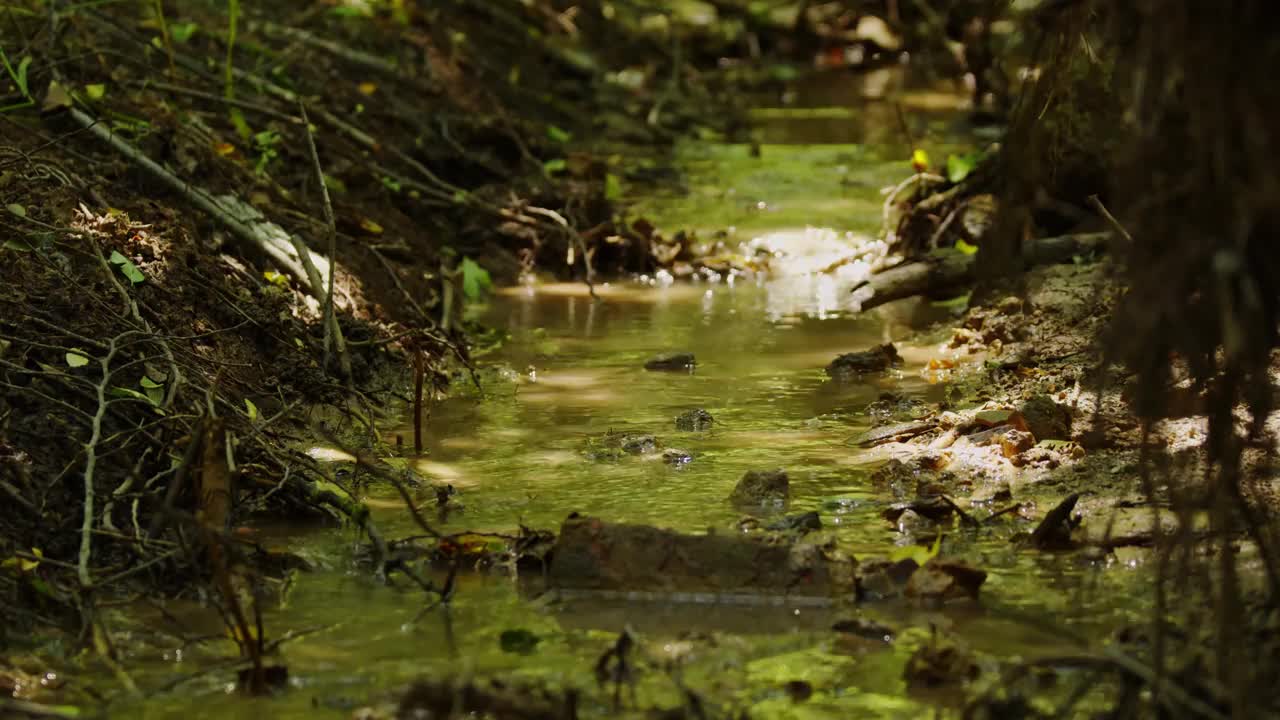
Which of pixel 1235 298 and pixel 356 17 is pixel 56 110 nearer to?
pixel 356 17

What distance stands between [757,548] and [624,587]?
1.08 ft

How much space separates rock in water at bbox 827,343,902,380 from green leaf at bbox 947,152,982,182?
212cm

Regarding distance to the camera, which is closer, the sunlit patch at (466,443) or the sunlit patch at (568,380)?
the sunlit patch at (466,443)

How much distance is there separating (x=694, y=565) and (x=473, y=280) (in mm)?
4071

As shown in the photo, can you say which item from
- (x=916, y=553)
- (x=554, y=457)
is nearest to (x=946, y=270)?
(x=554, y=457)

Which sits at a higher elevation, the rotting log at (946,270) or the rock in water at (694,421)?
the rotting log at (946,270)

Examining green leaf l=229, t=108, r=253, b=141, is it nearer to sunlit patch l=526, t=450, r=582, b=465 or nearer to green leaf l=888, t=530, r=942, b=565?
sunlit patch l=526, t=450, r=582, b=465

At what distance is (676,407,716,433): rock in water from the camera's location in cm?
548

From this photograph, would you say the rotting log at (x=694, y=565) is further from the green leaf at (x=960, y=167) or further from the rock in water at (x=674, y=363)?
the green leaf at (x=960, y=167)

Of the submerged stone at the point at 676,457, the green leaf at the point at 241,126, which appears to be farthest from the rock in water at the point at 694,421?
the green leaf at the point at 241,126

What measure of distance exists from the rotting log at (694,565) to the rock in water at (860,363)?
7.77 ft

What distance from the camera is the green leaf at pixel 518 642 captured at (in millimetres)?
3543

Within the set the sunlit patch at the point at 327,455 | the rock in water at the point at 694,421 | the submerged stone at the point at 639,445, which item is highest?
the rock in water at the point at 694,421

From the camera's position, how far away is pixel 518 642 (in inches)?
140
